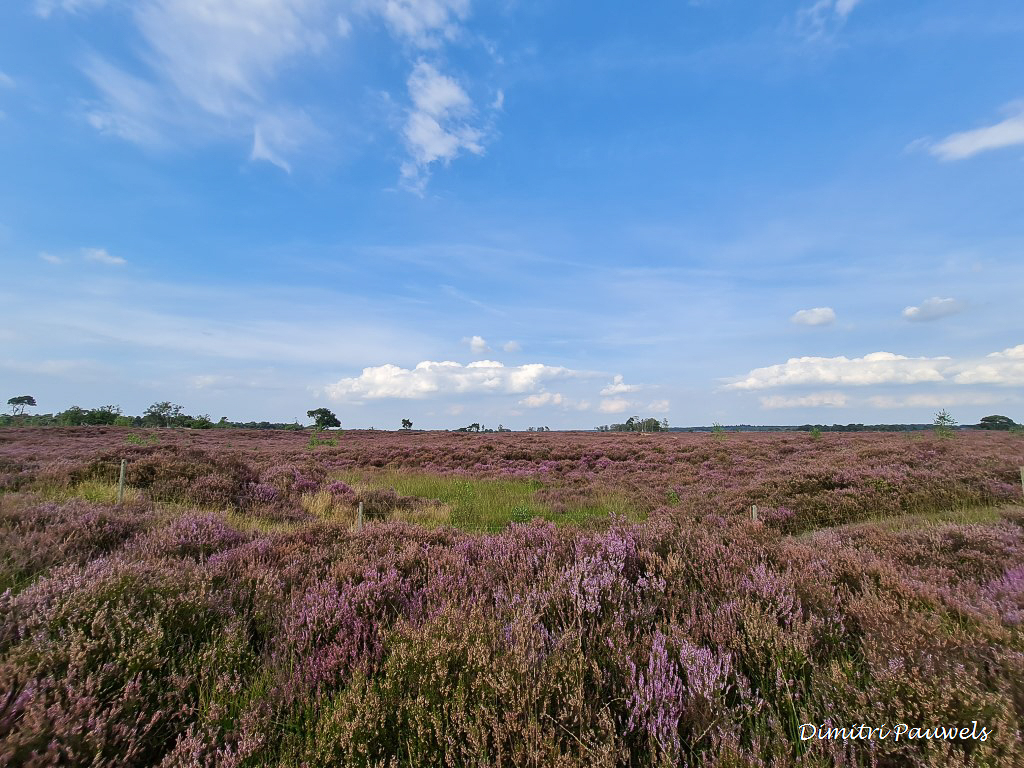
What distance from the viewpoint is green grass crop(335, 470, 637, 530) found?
10.7 meters

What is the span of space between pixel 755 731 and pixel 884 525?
851 cm

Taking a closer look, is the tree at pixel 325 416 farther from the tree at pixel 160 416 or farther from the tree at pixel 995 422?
the tree at pixel 995 422

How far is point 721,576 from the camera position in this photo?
364cm

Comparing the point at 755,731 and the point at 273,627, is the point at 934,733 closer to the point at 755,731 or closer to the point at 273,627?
the point at 755,731

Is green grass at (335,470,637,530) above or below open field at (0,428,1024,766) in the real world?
below

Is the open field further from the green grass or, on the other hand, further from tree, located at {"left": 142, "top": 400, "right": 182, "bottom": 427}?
tree, located at {"left": 142, "top": 400, "right": 182, "bottom": 427}

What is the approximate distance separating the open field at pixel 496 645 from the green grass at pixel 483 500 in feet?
13.6

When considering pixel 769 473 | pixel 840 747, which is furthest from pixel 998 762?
pixel 769 473

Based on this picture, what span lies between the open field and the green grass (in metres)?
4.15

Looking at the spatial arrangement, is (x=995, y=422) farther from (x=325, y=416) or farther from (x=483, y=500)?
(x=325, y=416)
